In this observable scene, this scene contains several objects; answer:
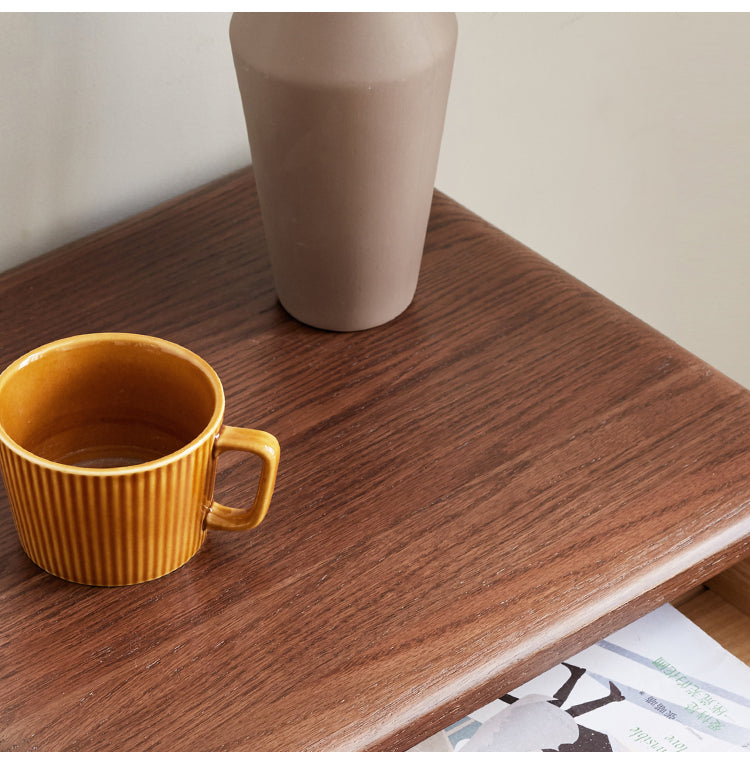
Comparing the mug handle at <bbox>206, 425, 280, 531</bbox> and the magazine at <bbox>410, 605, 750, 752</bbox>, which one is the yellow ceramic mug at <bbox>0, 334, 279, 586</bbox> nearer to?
the mug handle at <bbox>206, 425, 280, 531</bbox>

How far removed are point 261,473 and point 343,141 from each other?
0.17 metres

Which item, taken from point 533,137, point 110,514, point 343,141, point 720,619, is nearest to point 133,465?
point 110,514

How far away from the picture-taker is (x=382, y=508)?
1.53 ft

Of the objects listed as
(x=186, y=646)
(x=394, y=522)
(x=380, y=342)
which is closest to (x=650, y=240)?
(x=380, y=342)

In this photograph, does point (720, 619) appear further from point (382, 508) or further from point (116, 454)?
point (116, 454)

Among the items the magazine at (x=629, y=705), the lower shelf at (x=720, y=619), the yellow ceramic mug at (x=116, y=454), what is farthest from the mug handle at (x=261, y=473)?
the lower shelf at (x=720, y=619)

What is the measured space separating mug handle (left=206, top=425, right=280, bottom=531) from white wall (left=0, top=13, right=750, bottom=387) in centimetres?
29

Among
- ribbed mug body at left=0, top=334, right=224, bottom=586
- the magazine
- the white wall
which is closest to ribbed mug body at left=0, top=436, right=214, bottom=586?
ribbed mug body at left=0, top=334, right=224, bottom=586

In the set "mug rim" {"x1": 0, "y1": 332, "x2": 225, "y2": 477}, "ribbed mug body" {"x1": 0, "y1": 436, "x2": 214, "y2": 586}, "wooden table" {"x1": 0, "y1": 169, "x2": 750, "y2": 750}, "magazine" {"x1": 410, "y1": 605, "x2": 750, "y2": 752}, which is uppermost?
"mug rim" {"x1": 0, "y1": 332, "x2": 225, "y2": 477}

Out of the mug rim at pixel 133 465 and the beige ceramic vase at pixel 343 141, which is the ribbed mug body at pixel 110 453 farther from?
the beige ceramic vase at pixel 343 141

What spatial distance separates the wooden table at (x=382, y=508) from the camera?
1.29 feet

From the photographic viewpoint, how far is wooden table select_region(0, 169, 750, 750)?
15.5 inches
